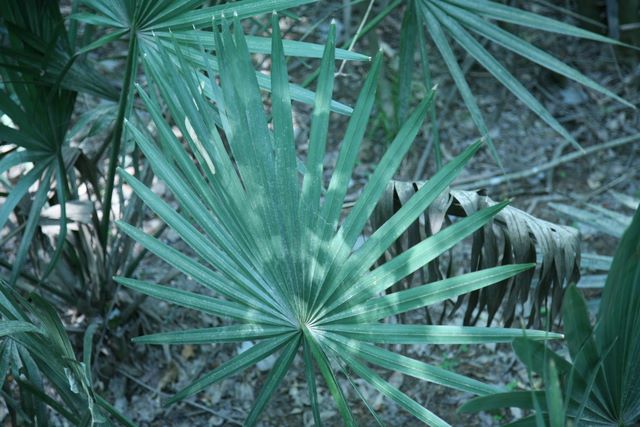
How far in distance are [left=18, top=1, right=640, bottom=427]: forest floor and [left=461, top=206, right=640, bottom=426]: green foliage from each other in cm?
97

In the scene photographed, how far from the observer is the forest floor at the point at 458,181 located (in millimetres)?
1986

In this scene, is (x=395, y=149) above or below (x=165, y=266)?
below

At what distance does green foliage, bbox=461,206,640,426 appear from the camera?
0.93 m

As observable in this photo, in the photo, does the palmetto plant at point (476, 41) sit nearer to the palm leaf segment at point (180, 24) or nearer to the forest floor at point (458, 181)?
the forest floor at point (458, 181)

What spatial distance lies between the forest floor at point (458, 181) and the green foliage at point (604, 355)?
0.97m

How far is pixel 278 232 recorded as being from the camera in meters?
1.11

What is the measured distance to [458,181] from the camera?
9.15 feet

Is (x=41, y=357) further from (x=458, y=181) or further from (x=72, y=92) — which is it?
(x=458, y=181)

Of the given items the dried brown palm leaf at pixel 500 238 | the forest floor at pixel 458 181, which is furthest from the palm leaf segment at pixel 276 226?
the forest floor at pixel 458 181

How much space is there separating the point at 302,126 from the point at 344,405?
2.04 m

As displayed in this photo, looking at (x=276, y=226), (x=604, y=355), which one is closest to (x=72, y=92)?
(x=276, y=226)

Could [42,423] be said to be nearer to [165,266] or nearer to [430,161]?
[165,266]

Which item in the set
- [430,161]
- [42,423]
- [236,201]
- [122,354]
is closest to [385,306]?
[236,201]

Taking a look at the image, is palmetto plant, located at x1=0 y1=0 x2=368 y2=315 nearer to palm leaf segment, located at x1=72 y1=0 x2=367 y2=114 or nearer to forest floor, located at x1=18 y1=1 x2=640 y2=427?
palm leaf segment, located at x1=72 y1=0 x2=367 y2=114
